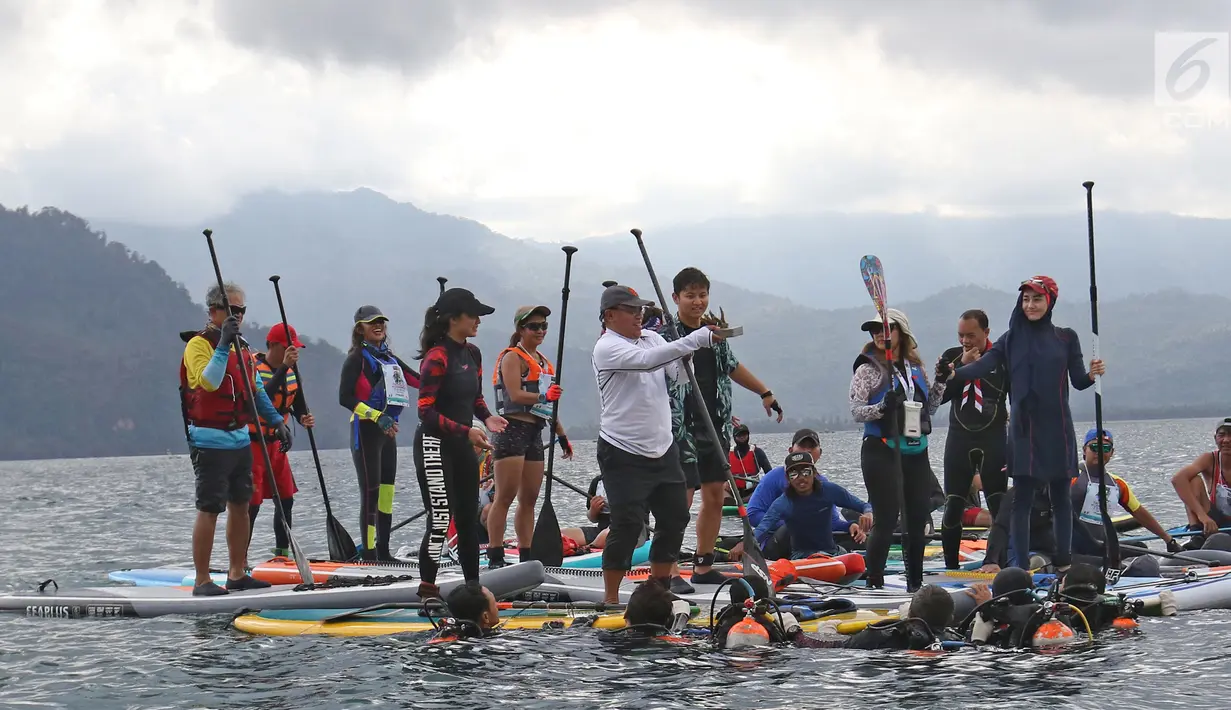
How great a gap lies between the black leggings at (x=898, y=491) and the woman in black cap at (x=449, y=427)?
3.01 meters

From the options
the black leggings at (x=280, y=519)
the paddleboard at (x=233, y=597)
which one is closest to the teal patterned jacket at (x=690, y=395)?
the paddleboard at (x=233, y=597)

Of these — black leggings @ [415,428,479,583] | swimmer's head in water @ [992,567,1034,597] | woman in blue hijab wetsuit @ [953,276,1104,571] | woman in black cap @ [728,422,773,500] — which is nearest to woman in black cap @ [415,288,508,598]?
black leggings @ [415,428,479,583]

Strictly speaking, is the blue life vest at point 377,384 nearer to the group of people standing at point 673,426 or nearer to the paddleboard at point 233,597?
the group of people standing at point 673,426

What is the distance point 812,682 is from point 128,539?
2410 centimetres

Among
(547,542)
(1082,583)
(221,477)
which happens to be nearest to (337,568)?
(547,542)

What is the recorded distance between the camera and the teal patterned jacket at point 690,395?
10469mm

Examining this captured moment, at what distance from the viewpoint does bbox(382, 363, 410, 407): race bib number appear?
13.5 m

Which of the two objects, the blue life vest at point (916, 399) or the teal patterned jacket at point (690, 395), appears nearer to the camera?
the teal patterned jacket at point (690, 395)

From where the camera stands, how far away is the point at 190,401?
442 inches

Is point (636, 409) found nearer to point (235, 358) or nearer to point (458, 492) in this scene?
point (458, 492)

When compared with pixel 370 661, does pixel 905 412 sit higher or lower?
higher

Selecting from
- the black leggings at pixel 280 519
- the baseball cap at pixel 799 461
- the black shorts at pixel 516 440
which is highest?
the black shorts at pixel 516 440

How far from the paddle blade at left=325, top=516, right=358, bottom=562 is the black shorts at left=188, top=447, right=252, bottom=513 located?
2939mm

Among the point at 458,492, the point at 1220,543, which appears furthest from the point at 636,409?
the point at 1220,543
